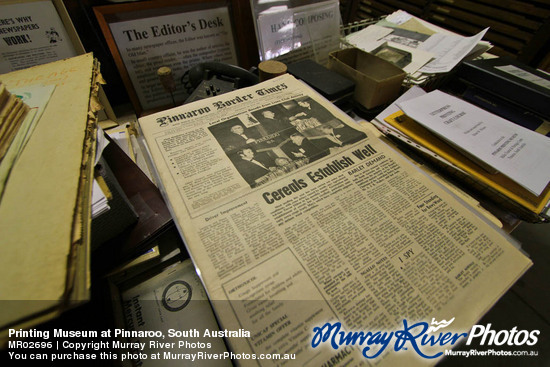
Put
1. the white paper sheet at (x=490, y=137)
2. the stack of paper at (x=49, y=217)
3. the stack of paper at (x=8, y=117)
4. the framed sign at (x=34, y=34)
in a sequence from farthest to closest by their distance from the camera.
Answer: the framed sign at (x=34, y=34) → the white paper sheet at (x=490, y=137) → the stack of paper at (x=8, y=117) → the stack of paper at (x=49, y=217)

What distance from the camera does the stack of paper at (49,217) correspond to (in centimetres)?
23

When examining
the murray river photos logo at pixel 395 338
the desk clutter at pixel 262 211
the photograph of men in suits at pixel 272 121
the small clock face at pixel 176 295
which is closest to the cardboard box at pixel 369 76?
the desk clutter at pixel 262 211

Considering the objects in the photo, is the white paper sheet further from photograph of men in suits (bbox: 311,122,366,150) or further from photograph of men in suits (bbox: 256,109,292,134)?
photograph of men in suits (bbox: 256,109,292,134)

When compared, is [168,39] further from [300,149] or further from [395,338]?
Result: [395,338]

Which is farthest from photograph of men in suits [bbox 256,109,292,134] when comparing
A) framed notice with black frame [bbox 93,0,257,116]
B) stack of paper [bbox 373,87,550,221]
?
framed notice with black frame [bbox 93,0,257,116]

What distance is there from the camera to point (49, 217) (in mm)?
281

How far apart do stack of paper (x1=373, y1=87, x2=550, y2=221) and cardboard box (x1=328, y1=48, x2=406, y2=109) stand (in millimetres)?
95

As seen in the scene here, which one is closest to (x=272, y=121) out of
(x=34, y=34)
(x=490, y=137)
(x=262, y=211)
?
(x=262, y=211)

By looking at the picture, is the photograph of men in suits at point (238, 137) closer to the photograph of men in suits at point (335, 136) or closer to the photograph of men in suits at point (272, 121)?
the photograph of men in suits at point (272, 121)

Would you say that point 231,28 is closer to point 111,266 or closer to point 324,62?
point 324,62

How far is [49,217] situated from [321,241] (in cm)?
37

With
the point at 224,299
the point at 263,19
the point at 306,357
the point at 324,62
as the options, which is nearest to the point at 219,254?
the point at 224,299

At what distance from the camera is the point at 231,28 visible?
2.53ft

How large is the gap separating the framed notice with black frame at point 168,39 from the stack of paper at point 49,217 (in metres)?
0.33
